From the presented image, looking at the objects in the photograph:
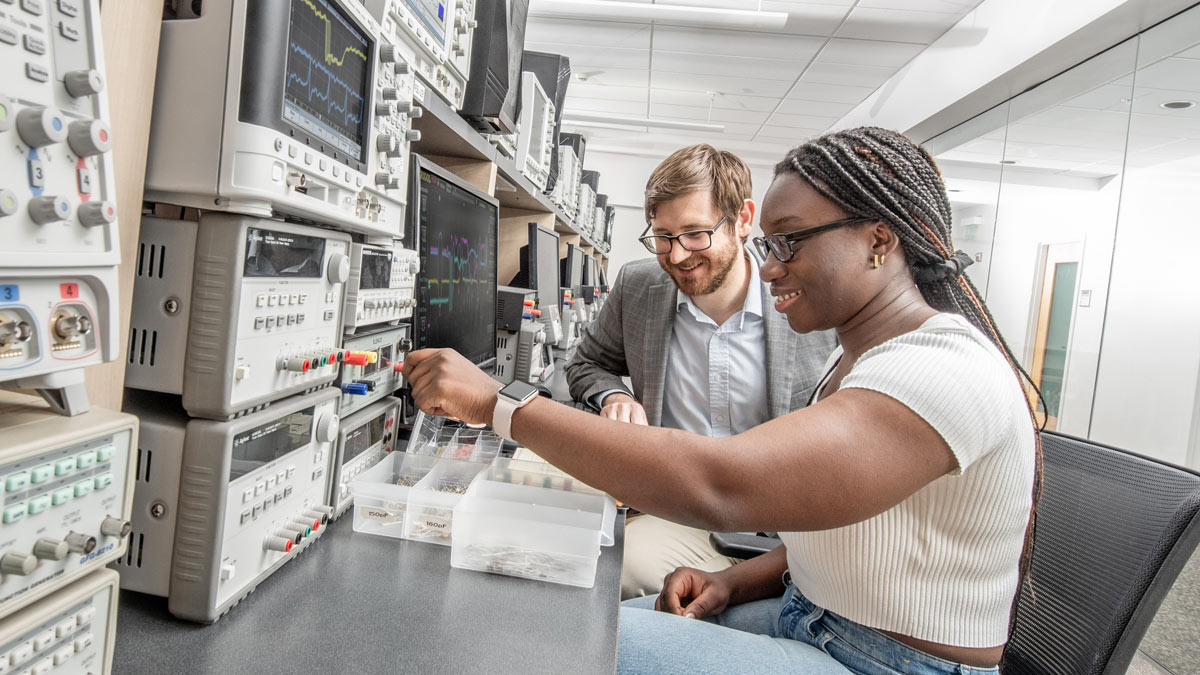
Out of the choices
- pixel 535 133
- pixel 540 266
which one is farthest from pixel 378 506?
pixel 535 133

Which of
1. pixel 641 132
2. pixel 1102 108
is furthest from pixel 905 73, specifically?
pixel 641 132

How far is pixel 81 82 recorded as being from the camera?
48 cm

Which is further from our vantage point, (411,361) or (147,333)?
(411,361)

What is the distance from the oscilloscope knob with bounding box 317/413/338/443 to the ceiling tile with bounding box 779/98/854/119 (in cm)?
655

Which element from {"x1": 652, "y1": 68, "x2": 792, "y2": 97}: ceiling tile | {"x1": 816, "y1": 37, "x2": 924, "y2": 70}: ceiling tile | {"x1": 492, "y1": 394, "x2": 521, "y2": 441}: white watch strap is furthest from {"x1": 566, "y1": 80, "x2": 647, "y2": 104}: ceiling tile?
{"x1": 492, "y1": 394, "x2": 521, "y2": 441}: white watch strap

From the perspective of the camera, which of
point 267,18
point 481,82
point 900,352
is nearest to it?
point 267,18

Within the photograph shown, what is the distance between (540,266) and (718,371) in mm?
1079

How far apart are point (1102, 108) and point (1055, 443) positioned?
3.69 meters

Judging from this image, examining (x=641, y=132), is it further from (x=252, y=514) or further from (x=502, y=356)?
(x=252, y=514)

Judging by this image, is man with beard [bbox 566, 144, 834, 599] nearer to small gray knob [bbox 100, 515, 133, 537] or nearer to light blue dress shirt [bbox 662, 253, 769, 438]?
light blue dress shirt [bbox 662, 253, 769, 438]

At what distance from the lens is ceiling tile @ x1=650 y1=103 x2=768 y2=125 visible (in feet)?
23.2

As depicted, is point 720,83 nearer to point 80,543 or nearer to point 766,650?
point 766,650

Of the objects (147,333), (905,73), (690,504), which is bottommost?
(690,504)

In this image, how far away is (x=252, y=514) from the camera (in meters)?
0.75
